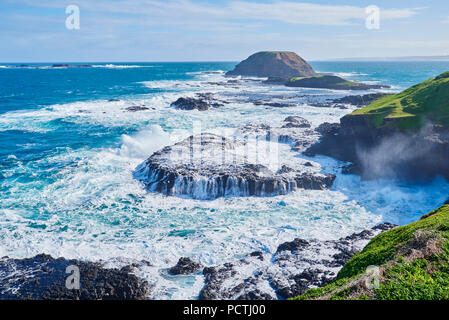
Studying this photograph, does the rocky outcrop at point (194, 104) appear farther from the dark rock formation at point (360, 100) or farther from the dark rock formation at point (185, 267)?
the dark rock formation at point (185, 267)

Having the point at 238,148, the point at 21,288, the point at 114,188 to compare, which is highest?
the point at 238,148

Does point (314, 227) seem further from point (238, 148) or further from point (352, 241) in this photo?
point (238, 148)

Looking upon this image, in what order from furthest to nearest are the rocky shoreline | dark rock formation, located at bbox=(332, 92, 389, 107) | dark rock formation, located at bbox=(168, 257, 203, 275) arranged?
1. dark rock formation, located at bbox=(332, 92, 389, 107)
2. dark rock formation, located at bbox=(168, 257, 203, 275)
3. the rocky shoreline

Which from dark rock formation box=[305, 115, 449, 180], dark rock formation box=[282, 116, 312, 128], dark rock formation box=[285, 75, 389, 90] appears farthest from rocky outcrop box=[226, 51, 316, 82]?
dark rock formation box=[305, 115, 449, 180]

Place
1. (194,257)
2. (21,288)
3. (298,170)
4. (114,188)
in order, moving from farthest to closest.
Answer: (298,170) → (114,188) → (194,257) → (21,288)

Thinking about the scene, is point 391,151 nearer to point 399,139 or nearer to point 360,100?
point 399,139

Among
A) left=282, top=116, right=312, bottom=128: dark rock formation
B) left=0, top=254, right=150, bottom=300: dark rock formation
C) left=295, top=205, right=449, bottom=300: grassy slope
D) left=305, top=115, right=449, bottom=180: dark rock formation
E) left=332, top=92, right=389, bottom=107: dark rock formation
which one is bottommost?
left=0, top=254, right=150, bottom=300: dark rock formation

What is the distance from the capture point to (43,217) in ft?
74.4

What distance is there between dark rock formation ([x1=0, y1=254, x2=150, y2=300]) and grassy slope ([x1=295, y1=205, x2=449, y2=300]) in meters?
8.53

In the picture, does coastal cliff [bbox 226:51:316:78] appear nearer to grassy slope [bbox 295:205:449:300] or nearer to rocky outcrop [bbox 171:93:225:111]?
rocky outcrop [bbox 171:93:225:111]

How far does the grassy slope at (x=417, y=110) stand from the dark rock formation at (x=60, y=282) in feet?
96.4

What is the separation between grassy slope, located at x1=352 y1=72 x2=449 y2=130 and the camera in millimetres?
32294
